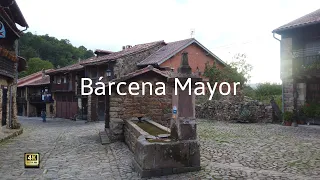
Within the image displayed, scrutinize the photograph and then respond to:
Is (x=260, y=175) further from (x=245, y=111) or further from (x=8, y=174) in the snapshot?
(x=245, y=111)

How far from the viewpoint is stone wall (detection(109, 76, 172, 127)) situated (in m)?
11.5

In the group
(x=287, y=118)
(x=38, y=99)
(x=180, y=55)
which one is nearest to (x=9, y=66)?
(x=180, y=55)

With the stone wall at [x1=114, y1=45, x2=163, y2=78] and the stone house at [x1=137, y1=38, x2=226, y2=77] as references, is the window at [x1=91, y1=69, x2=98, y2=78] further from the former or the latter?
the stone house at [x1=137, y1=38, x2=226, y2=77]

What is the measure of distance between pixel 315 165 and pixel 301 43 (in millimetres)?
11458

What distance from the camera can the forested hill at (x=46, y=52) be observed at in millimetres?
46969

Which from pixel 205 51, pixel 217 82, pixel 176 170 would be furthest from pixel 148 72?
pixel 205 51

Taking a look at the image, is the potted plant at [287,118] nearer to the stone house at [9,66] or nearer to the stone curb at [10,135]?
the stone curb at [10,135]

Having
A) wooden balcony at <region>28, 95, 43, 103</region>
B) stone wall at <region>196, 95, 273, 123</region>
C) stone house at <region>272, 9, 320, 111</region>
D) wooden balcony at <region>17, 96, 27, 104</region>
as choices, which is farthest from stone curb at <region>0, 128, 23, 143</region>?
wooden balcony at <region>17, 96, 27, 104</region>

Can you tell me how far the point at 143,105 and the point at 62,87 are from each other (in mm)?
21546

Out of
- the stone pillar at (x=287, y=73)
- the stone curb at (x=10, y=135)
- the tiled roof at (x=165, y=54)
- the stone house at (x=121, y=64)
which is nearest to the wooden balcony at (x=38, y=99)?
the stone house at (x=121, y=64)

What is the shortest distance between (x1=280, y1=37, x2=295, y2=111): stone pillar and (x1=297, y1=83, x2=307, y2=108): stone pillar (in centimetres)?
35

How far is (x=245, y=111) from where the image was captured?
59.9 ft

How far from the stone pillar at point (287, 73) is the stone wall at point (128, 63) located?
38.5ft

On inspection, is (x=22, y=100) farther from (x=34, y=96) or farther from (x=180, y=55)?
(x=180, y=55)
